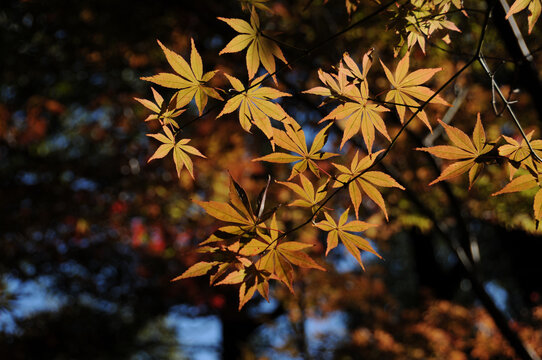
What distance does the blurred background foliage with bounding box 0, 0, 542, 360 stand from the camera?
109 inches

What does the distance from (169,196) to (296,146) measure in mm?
4109

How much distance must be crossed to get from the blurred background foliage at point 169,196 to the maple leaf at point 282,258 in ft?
4.20

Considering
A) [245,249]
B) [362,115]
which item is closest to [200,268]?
[245,249]

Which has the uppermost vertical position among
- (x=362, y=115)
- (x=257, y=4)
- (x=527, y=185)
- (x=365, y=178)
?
(x=257, y=4)

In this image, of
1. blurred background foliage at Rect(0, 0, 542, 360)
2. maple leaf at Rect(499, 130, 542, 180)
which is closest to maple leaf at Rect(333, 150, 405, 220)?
maple leaf at Rect(499, 130, 542, 180)

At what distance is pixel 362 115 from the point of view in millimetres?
868

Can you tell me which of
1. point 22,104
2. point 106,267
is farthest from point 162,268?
point 22,104

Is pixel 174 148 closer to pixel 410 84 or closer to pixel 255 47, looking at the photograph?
pixel 255 47

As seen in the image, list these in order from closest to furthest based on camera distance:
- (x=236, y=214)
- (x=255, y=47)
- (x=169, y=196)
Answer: (x=236, y=214) < (x=255, y=47) < (x=169, y=196)

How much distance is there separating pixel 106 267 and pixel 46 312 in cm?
186

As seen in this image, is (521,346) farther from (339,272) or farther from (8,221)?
(8,221)

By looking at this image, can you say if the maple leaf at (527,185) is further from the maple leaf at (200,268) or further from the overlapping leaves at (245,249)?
the maple leaf at (200,268)

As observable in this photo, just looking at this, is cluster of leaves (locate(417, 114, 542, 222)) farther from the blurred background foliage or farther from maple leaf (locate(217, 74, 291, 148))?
the blurred background foliage

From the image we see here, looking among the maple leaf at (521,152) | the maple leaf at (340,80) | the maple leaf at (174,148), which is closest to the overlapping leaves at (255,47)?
the maple leaf at (340,80)
